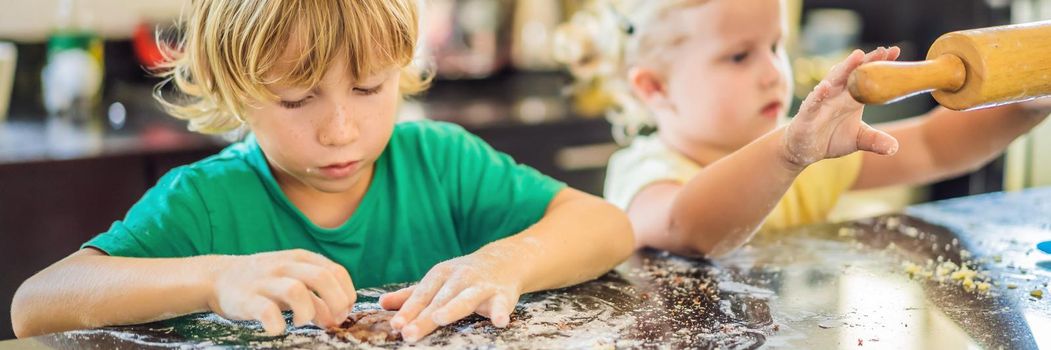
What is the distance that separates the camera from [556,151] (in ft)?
8.61

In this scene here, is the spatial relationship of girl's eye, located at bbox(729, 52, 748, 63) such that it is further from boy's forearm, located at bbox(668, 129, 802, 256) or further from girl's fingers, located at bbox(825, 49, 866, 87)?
girl's fingers, located at bbox(825, 49, 866, 87)

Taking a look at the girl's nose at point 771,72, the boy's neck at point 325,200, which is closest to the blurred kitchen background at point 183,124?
the boy's neck at point 325,200

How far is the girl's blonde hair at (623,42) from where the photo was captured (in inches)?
57.7

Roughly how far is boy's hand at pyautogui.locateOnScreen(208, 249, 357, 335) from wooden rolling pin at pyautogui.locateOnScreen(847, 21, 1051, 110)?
458 mm

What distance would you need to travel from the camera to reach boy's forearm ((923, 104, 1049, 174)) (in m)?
1.42

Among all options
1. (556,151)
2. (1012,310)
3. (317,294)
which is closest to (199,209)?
(317,294)

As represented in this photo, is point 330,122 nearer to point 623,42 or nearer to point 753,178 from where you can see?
point 753,178

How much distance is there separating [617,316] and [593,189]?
5.74 ft

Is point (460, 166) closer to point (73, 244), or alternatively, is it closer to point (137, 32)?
point (73, 244)

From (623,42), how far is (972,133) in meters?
0.51

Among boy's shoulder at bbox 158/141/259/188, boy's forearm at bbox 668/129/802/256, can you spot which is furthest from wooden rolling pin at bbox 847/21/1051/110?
boy's shoulder at bbox 158/141/259/188

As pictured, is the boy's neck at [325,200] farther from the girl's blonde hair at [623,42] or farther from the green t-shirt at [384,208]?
the girl's blonde hair at [623,42]

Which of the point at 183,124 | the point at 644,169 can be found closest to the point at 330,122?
the point at 644,169

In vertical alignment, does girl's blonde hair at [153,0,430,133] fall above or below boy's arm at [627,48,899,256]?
above
